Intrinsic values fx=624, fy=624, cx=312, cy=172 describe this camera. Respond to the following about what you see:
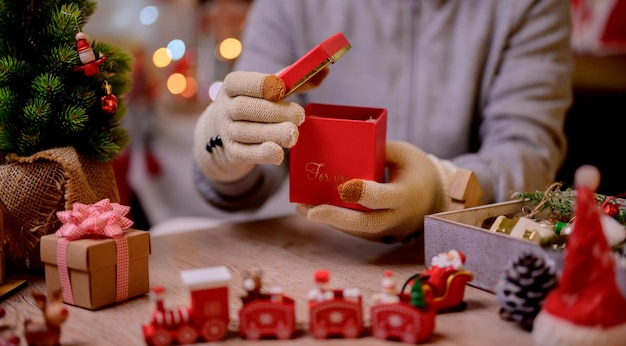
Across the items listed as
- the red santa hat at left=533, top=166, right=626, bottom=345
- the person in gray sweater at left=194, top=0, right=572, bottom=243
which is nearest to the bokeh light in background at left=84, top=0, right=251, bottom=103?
the person in gray sweater at left=194, top=0, right=572, bottom=243

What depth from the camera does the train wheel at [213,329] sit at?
0.59 metres

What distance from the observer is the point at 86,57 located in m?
0.76

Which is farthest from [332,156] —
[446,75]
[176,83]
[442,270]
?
[176,83]

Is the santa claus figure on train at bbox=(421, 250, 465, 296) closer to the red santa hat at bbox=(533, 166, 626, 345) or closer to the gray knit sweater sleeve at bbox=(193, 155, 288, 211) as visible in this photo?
the red santa hat at bbox=(533, 166, 626, 345)

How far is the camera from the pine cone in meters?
0.59

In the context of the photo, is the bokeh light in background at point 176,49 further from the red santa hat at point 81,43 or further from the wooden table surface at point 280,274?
the red santa hat at point 81,43

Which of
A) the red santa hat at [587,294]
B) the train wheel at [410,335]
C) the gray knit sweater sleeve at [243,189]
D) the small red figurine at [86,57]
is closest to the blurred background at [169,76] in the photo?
the gray knit sweater sleeve at [243,189]

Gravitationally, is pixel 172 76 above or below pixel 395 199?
above

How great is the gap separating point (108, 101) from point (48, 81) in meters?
0.07

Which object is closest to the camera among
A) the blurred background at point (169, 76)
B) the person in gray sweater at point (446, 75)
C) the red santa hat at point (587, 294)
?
the red santa hat at point (587, 294)

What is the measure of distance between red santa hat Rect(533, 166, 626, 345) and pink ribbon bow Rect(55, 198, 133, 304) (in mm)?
441

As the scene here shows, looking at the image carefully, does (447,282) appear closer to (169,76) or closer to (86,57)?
(86,57)

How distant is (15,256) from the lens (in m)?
0.80

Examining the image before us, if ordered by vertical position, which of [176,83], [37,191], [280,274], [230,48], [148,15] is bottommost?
[280,274]
